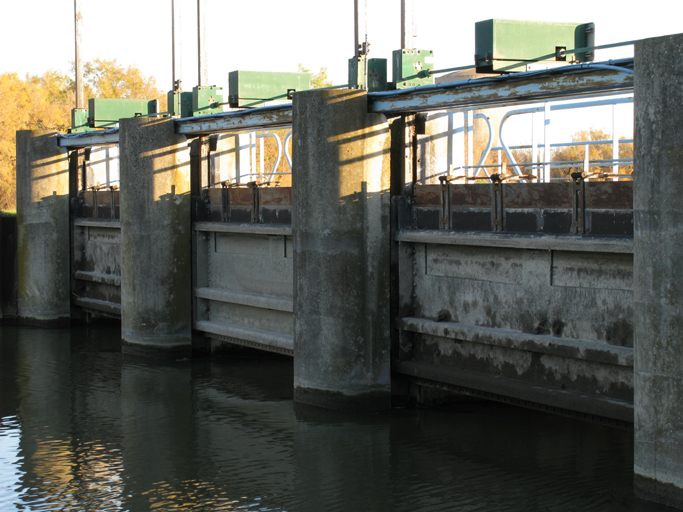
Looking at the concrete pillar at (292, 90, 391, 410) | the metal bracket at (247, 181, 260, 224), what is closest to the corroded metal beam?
the concrete pillar at (292, 90, 391, 410)

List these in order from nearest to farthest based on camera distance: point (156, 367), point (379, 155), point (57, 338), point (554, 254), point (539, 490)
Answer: point (539, 490) < point (554, 254) < point (379, 155) < point (156, 367) < point (57, 338)

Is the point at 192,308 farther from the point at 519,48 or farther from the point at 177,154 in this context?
the point at 519,48

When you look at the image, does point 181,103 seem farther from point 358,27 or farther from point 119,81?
point 119,81

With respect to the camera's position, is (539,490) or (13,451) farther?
(13,451)

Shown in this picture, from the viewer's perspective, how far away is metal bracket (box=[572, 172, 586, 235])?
8.55 metres

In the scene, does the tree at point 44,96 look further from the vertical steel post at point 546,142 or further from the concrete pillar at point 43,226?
the vertical steel post at point 546,142

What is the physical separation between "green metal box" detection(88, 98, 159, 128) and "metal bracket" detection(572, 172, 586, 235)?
10.8m

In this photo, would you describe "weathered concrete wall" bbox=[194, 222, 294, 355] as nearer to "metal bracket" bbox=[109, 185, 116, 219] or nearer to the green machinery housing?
"metal bracket" bbox=[109, 185, 116, 219]

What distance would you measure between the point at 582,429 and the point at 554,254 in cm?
238

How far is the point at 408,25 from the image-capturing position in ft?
34.4

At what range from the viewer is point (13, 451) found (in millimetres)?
9625

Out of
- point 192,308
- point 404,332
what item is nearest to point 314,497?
point 404,332

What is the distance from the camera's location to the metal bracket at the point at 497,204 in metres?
9.41

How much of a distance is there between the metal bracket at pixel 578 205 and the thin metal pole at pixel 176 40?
8.60 meters
